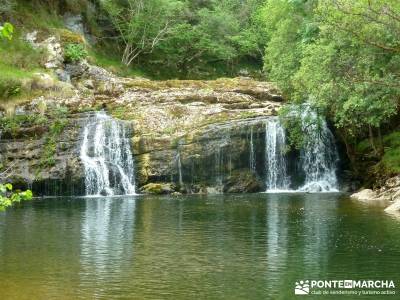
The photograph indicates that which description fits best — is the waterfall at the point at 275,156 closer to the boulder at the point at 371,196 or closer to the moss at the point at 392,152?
the moss at the point at 392,152

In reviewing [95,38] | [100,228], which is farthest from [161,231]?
[95,38]

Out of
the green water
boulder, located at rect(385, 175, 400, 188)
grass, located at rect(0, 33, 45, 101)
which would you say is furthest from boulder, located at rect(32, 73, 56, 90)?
boulder, located at rect(385, 175, 400, 188)

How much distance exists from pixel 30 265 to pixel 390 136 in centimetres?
2582

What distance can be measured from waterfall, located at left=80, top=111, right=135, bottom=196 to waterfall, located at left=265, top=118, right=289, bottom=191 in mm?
8652

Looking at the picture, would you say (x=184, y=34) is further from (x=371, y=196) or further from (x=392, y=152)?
(x=371, y=196)

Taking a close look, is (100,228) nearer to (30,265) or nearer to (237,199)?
(30,265)

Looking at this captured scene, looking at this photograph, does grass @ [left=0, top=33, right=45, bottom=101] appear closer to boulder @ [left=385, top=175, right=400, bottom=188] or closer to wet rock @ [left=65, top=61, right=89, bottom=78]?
wet rock @ [left=65, top=61, right=89, bottom=78]

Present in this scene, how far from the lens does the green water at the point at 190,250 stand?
1241cm

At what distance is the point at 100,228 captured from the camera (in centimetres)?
2064

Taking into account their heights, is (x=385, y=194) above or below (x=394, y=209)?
→ above

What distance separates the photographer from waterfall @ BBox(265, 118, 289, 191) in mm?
38188

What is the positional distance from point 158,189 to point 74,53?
14305mm

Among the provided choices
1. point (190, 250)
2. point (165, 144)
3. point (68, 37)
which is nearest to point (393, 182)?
point (165, 144)

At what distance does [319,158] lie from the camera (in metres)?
38.8
